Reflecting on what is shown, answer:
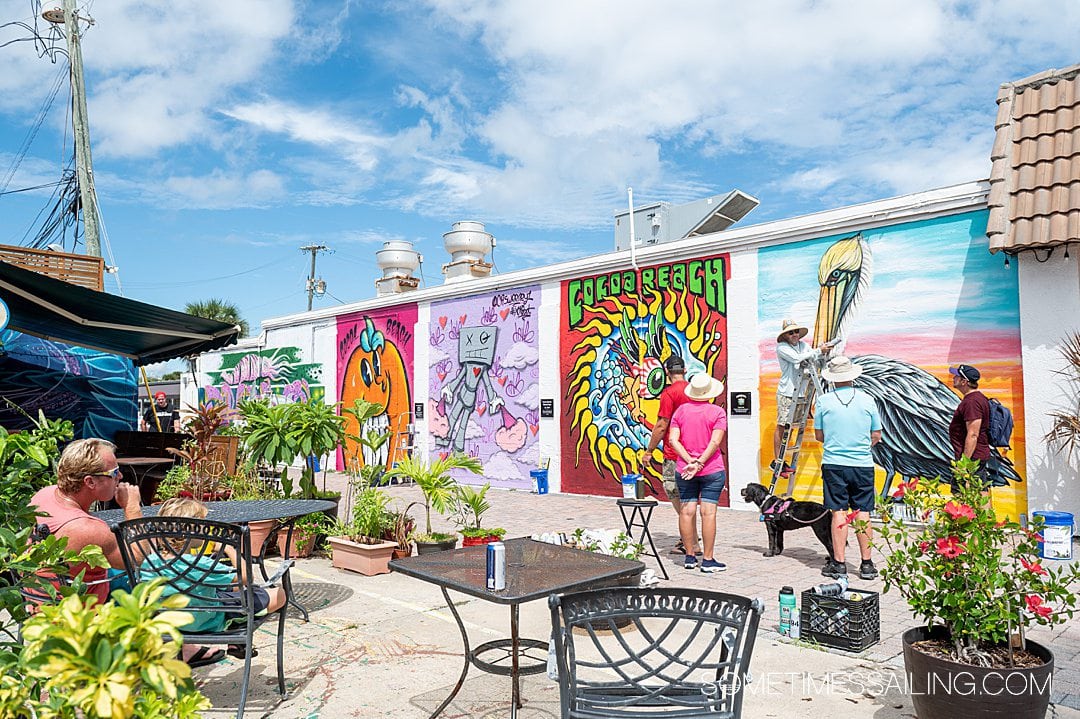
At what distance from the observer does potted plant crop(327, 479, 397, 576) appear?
717 centimetres

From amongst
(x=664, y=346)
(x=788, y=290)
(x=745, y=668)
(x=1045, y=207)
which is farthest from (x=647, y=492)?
(x=745, y=668)

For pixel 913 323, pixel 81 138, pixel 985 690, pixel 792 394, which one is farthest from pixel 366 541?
pixel 81 138

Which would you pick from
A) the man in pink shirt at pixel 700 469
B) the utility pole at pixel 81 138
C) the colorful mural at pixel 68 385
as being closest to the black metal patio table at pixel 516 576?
the man in pink shirt at pixel 700 469

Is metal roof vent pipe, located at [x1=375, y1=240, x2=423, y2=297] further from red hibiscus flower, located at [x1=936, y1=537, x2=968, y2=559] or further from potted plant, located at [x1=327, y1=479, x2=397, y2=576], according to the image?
red hibiscus flower, located at [x1=936, y1=537, x2=968, y2=559]

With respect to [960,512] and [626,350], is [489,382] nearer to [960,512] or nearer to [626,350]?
[626,350]

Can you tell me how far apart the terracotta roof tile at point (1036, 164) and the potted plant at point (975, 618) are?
5.78 metres

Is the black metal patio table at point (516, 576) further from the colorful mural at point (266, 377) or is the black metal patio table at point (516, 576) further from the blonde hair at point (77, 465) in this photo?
the colorful mural at point (266, 377)

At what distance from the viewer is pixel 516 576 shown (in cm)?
392

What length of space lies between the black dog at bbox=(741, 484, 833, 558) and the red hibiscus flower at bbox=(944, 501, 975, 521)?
3.44m

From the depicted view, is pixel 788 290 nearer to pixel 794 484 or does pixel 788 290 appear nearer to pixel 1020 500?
pixel 794 484

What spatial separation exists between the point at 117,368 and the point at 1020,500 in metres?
14.1

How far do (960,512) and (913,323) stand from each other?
21.8 feet

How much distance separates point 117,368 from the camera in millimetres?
14039

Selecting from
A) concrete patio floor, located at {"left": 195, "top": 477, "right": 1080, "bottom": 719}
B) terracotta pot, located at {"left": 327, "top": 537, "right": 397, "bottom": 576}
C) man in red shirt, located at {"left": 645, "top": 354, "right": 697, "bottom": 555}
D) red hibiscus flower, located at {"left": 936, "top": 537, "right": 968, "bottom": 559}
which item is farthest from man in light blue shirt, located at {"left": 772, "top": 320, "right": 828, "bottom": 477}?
red hibiscus flower, located at {"left": 936, "top": 537, "right": 968, "bottom": 559}
